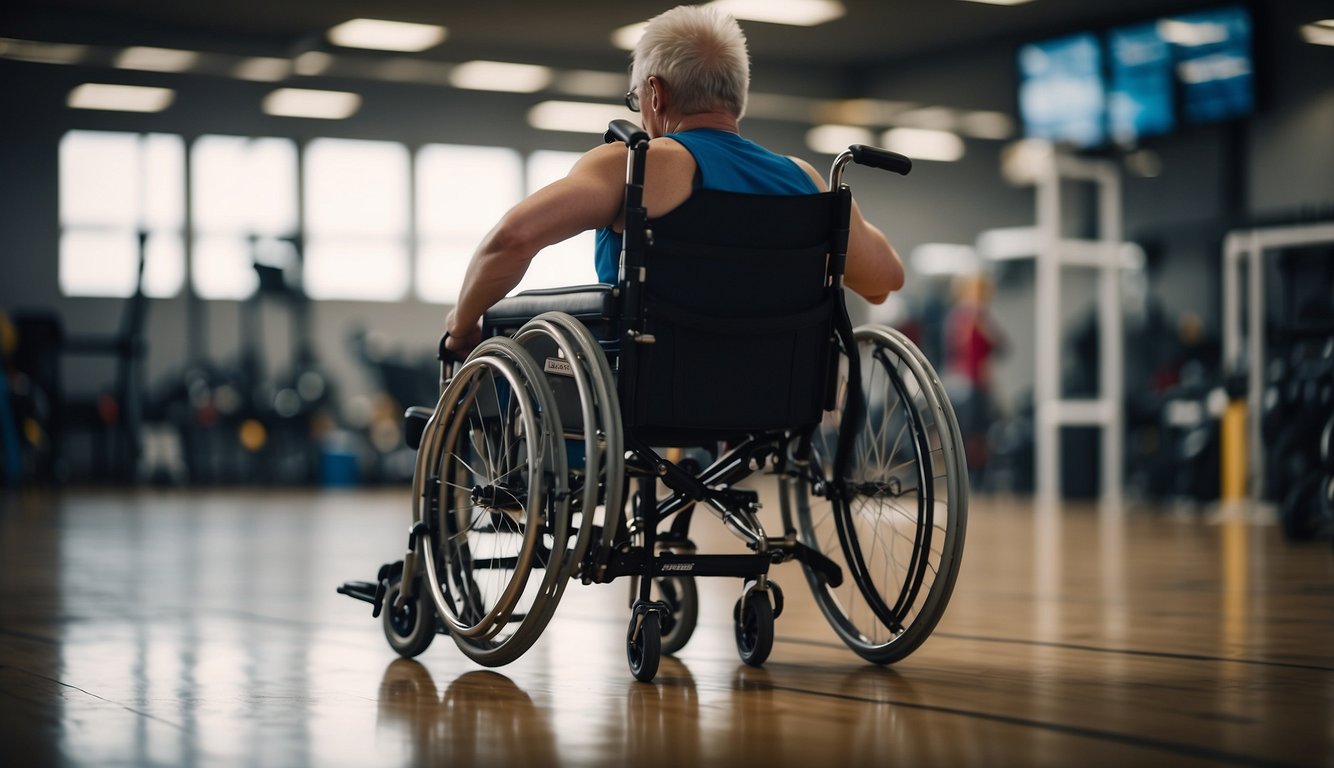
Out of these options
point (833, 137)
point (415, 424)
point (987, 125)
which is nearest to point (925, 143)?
point (833, 137)

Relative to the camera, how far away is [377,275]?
13.4 metres

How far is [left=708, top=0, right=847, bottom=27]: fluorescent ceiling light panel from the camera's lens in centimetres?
1102

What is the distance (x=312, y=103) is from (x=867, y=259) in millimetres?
11436

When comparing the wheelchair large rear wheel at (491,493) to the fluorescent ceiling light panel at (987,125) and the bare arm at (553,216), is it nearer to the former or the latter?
the bare arm at (553,216)

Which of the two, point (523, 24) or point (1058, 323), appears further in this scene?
point (523, 24)

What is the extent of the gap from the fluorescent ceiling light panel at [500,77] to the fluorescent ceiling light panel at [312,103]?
92 centimetres

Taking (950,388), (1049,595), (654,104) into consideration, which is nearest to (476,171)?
(950,388)

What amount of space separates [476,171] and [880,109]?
3685 mm

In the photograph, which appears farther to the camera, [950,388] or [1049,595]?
[950,388]

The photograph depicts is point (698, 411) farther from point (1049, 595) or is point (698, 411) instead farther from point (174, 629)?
point (1049, 595)

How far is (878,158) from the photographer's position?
2178 mm

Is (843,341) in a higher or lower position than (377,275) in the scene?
lower

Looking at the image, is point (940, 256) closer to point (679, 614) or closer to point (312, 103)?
point (312, 103)

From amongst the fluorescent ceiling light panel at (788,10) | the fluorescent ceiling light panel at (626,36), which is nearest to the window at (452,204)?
the fluorescent ceiling light panel at (626,36)
